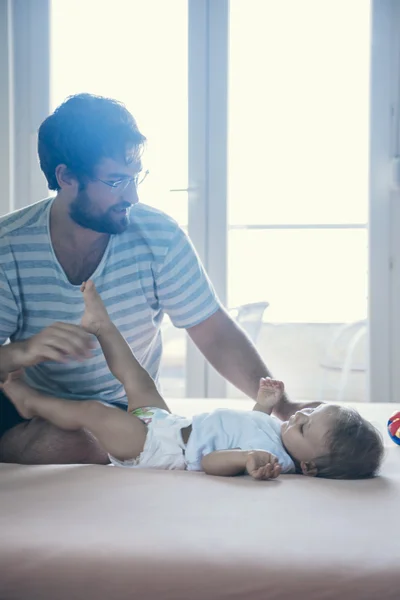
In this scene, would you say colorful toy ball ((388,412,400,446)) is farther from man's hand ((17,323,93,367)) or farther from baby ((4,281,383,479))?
man's hand ((17,323,93,367))

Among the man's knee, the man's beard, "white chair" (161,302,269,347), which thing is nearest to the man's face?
the man's beard

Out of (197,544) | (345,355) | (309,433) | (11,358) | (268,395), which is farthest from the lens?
(345,355)

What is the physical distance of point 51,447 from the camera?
1.62 metres

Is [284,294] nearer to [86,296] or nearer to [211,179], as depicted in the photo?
[211,179]

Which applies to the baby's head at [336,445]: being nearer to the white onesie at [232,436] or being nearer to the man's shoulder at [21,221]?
the white onesie at [232,436]

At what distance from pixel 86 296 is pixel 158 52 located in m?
1.89

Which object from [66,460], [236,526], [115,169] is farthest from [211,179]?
[236,526]

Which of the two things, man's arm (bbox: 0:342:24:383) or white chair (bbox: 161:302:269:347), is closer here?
man's arm (bbox: 0:342:24:383)

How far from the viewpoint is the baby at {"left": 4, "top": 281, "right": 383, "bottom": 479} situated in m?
1.38

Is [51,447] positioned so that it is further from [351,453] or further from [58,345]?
[351,453]

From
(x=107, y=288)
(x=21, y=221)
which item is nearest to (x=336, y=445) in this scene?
(x=107, y=288)

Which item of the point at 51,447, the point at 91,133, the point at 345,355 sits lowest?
the point at 345,355

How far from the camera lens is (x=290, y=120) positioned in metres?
3.20

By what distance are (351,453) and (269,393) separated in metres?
0.36
